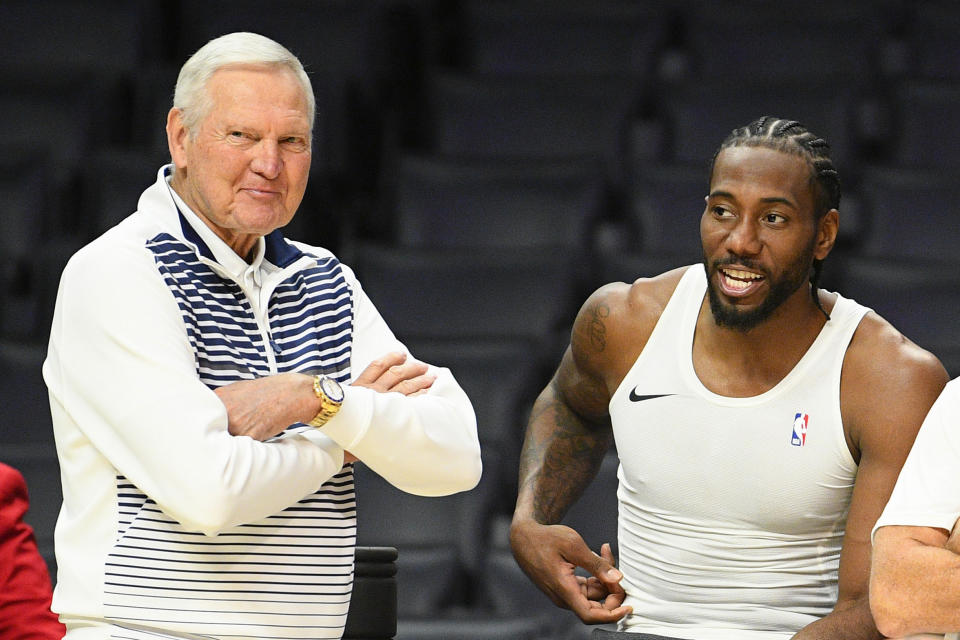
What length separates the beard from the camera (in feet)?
7.70

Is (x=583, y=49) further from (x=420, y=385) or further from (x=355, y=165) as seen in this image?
(x=420, y=385)

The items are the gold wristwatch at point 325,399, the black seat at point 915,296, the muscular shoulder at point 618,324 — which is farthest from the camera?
the black seat at point 915,296

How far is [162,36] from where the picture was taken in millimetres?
4727

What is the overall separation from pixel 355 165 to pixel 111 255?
2528 millimetres

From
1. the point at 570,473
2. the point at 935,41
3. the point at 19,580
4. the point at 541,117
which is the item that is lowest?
the point at 19,580

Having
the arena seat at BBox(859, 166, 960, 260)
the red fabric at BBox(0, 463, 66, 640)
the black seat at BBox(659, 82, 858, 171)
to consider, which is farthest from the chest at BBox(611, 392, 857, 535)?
the black seat at BBox(659, 82, 858, 171)

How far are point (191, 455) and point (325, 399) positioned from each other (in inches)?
8.1

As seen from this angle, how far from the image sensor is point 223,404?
1.98 m

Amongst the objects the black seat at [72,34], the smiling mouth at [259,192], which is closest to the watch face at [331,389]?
the smiling mouth at [259,192]

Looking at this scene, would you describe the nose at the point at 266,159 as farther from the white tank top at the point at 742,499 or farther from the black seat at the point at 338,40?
the black seat at the point at 338,40

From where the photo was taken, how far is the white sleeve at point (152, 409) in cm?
191

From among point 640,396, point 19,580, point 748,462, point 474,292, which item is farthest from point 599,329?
point 474,292

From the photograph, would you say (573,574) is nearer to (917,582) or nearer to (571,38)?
(917,582)

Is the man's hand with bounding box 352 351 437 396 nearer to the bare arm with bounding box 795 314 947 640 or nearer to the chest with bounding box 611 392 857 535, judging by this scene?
the chest with bounding box 611 392 857 535
